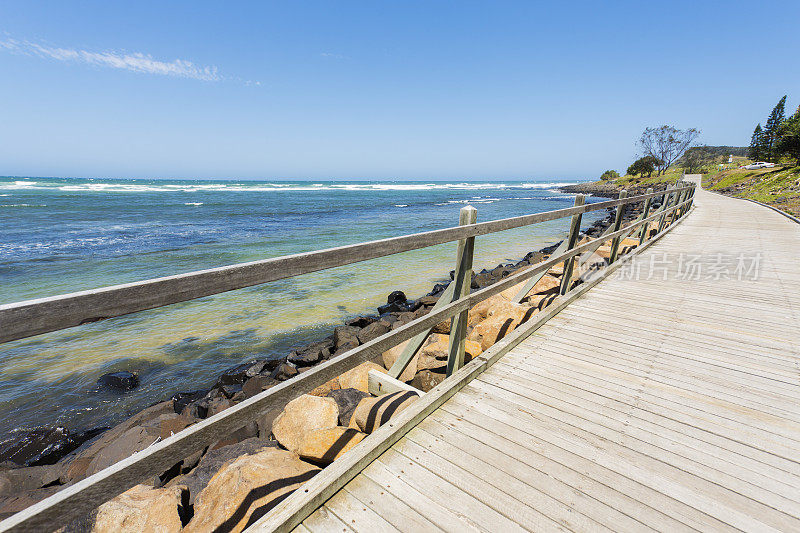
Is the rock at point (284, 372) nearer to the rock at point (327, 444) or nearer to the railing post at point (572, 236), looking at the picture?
the rock at point (327, 444)

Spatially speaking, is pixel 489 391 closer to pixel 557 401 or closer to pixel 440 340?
pixel 557 401

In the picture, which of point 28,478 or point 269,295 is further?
point 269,295

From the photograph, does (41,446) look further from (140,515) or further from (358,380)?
(358,380)

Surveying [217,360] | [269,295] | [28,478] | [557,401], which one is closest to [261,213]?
[269,295]

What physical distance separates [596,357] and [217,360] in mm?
6123

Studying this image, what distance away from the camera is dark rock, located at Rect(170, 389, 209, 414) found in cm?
499

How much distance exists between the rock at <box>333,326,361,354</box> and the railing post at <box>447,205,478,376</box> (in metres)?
3.07

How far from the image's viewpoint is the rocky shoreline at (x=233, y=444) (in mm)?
2379

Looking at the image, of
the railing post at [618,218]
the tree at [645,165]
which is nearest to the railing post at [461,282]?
the railing post at [618,218]

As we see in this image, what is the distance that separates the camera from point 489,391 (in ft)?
9.79

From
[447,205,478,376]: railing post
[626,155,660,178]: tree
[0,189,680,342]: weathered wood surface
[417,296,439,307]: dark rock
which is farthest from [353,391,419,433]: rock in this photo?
[626,155,660,178]: tree

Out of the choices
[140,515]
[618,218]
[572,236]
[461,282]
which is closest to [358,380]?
[461,282]

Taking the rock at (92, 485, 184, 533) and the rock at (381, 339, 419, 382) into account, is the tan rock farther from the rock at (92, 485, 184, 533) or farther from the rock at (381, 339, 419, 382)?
the rock at (92, 485, 184, 533)

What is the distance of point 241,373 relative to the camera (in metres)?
5.73
